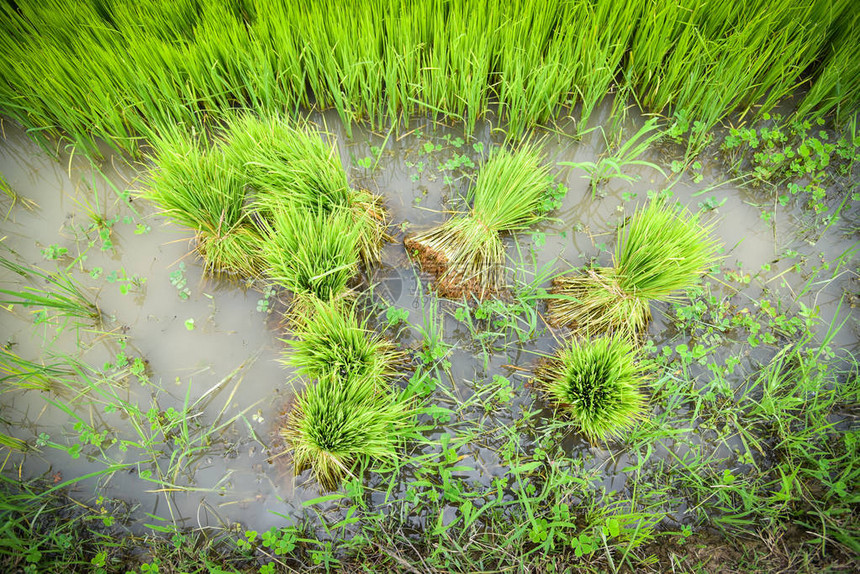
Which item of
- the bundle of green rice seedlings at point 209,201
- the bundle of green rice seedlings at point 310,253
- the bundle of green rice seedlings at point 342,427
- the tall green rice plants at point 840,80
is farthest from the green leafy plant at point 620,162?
the bundle of green rice seedlings at point 209,201

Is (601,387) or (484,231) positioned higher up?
(484,231)

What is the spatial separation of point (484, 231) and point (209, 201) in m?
1.36

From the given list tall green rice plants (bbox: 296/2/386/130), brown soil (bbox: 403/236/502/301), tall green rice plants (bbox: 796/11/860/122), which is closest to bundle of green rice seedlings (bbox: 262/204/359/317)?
brown soil (bbox: 403/236/502/301)

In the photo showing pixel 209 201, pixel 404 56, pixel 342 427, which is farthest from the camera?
pixel 404 56

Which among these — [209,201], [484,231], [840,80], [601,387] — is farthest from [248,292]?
[840,80]

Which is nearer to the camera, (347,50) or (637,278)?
(637,278)

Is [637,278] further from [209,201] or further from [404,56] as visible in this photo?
[209,201]

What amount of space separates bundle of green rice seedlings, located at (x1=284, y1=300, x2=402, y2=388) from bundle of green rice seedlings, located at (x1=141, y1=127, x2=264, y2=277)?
543 millimetres

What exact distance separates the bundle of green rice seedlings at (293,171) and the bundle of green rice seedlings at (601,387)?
1142 millimetres

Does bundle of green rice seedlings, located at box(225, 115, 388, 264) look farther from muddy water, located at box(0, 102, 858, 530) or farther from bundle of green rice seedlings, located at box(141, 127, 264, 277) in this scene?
muddy water, located at box(0, 102, 858, 530)

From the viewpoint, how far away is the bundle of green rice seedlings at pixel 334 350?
180cm

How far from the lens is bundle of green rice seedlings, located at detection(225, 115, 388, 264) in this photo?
1.98 metres

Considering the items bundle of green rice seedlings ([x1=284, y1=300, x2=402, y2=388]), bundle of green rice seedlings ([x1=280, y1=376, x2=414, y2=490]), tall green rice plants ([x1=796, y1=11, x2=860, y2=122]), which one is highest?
tall green rice plants ([x1=796, y1=11, x2=860, y2=122])

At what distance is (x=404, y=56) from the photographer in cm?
215
